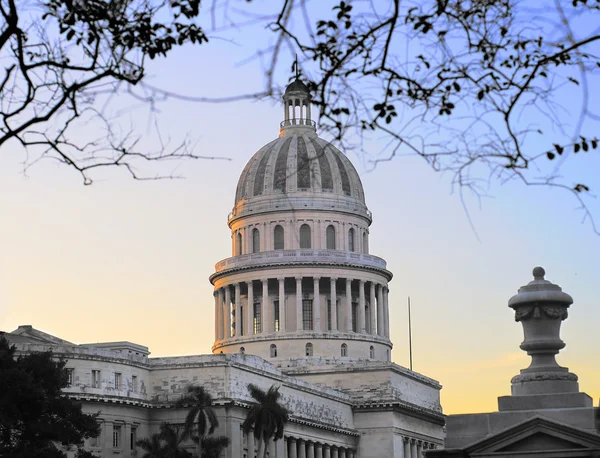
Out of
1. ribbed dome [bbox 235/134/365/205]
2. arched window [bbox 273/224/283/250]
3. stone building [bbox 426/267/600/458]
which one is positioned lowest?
stone building [bbox 426/267/600/458]

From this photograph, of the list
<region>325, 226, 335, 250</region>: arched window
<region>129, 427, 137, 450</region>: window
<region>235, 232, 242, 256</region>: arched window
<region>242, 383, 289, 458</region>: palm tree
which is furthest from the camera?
<region>235, 232, 242, 256</region>: arched window

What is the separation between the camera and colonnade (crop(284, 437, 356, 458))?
117688mm

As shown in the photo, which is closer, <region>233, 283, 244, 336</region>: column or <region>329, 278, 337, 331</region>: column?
<region>329, 278, 337, 331</region>: column

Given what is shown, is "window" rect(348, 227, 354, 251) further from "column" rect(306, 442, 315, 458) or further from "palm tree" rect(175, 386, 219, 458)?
"palm tree" rect(175, 386, 219, 458)

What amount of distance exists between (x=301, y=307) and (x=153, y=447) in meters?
50.6

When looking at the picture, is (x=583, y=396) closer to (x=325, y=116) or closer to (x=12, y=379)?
(x=325, y=116)

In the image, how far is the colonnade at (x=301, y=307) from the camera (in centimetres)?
14450

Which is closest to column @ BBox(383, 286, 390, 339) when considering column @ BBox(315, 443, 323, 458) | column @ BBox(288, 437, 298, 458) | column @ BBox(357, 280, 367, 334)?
column @ BBox(357, 280, 367, 334)

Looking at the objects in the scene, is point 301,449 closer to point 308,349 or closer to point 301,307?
point 308,349

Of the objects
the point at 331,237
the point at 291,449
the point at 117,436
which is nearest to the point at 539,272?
the point at 117,436

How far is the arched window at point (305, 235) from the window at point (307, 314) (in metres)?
6.40

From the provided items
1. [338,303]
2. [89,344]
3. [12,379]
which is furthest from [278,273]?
[12,379]

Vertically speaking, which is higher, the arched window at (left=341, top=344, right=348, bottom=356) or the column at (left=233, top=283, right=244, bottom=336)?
the column at (left=233, top=283, right=244, bottom=336)

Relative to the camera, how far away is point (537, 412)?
3075 cm
